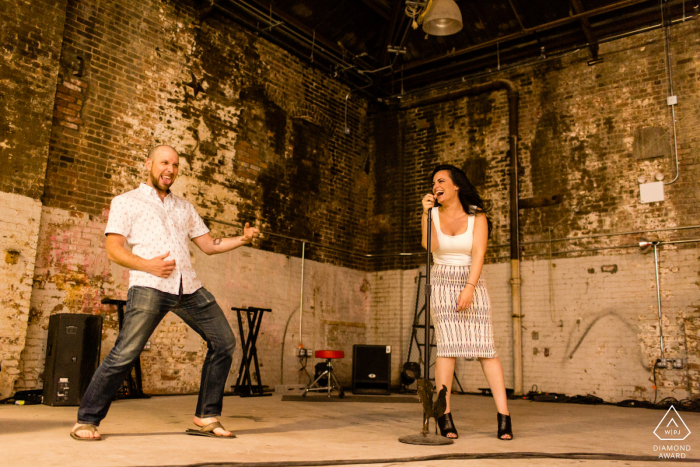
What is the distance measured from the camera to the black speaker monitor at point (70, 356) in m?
5.47

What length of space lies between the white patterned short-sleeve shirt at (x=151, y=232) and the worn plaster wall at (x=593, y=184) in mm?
6551

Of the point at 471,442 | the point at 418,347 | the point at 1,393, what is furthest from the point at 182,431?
the point at 418,347

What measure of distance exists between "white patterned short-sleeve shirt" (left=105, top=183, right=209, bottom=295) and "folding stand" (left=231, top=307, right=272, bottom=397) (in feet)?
14.3

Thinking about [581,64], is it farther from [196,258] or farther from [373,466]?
[373,466]

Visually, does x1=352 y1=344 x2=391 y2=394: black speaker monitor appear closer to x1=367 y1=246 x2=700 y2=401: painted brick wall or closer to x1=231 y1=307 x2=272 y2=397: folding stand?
x1=231 y1=307 x2=272 y2=397: folding stand

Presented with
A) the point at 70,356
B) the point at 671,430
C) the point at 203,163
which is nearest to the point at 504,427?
the point at 671,430

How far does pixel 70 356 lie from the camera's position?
5621 mm

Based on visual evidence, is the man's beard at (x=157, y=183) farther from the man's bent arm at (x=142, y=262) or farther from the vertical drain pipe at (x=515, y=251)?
the vertical drain pipe at (x=515, y=251)

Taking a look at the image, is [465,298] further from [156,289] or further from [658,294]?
[658,294]

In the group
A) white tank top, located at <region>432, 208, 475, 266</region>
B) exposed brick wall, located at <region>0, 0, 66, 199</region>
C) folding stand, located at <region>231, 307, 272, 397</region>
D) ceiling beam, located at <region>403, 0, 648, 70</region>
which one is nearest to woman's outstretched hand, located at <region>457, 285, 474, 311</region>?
white tank top, located at <region>432, 208, 475, 266</region>

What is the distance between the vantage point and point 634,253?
7.90m

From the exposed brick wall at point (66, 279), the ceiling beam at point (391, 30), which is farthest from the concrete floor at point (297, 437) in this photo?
the ceiling beam at point (391, 30)

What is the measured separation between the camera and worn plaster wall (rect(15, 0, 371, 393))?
21.0ft

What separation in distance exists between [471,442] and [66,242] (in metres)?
4.99
